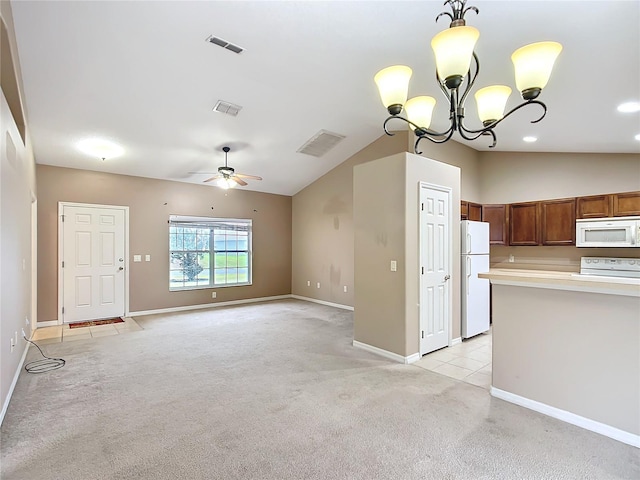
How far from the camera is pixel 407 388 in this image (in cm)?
315

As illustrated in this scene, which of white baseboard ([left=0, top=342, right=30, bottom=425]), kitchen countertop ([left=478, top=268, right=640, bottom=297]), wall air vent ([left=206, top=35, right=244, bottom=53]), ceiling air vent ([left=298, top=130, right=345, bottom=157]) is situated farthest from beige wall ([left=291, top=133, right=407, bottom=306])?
white baseboard ([left=0, top=342, right=30, bottom=425])

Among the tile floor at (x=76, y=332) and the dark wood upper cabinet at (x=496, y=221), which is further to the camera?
the dark wood upper cabinet at (x=496, y=221)

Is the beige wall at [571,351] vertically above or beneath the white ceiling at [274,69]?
beneath

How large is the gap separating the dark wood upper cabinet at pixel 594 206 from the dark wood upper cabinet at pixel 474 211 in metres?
1.41

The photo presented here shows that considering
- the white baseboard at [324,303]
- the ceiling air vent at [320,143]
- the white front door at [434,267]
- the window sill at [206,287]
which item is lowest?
the white baseboard at [324,303]

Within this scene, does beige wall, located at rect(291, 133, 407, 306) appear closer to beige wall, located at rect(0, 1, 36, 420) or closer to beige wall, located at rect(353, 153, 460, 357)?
beige wall, located at rect(353, 153, 460, 357)

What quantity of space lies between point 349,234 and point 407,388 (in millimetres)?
4042

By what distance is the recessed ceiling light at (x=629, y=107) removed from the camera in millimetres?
3273

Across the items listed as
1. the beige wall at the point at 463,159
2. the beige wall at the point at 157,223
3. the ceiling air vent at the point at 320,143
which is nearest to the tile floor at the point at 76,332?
the beige wall at the point at 157,223

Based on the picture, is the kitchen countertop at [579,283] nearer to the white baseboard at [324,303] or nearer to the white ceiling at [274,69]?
the white ceiling at [274,69]

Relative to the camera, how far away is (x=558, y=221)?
17.9 ft

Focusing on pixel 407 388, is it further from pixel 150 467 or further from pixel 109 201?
pixel 109 201

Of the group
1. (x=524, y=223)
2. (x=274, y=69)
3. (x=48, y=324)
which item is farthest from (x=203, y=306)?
(x=524, y=223)

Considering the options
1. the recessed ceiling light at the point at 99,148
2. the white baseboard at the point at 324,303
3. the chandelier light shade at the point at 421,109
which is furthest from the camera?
the white baseboard at the point at 324,303
